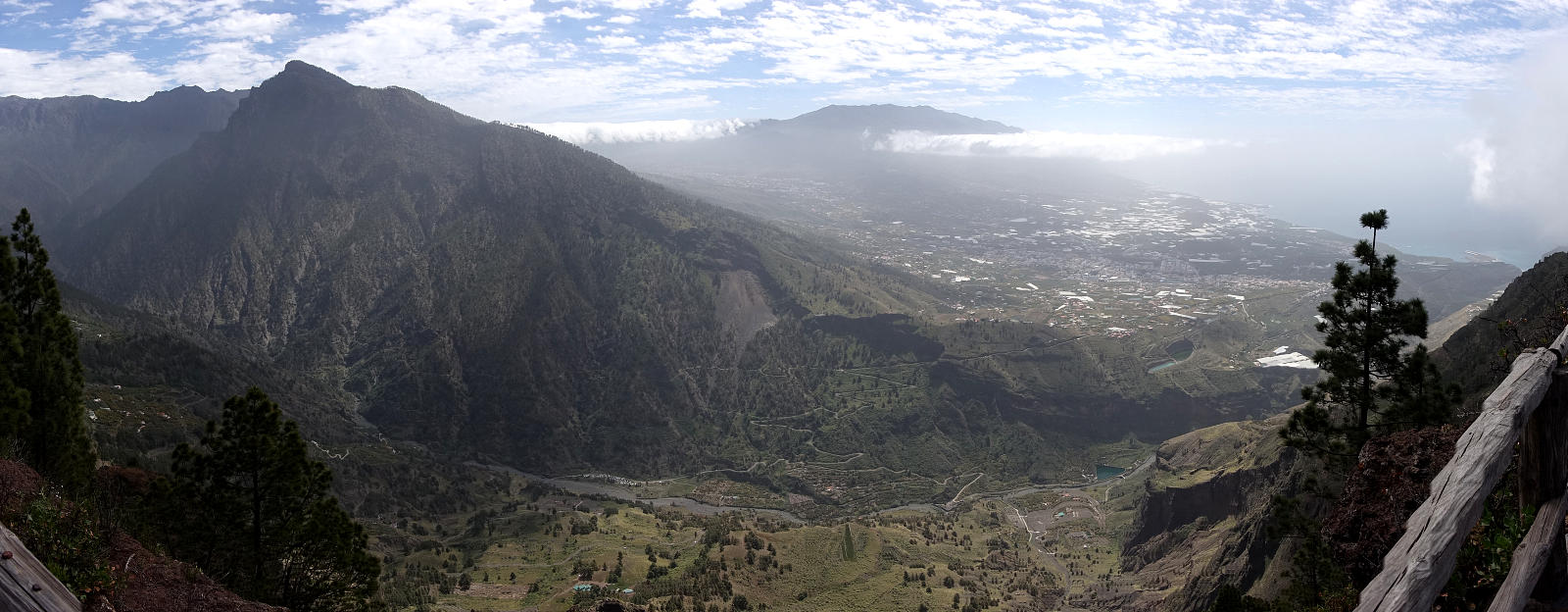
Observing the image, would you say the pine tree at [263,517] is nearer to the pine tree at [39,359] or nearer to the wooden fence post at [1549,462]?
the pine tree at [39,359]

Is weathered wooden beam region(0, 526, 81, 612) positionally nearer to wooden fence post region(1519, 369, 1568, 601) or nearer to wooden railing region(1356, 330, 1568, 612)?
wooden railing region(1356, 330, 1568, 612)

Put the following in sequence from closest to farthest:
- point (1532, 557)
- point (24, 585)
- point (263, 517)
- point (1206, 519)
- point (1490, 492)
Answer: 1. point (1490, 492)
2. point (1532, 557)
3. point (24, 585)
4. point (263, 517)
5. point (1206, 519)

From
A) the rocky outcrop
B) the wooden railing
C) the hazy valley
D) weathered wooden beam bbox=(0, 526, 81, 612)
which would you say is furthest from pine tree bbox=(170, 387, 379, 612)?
the rocky outcrop

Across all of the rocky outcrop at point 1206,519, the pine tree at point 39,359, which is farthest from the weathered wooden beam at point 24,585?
the rocky outcrop at point 1206,519

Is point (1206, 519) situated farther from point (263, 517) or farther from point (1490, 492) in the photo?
point (1490, 492)

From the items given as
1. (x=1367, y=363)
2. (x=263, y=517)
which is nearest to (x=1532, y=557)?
(x=1367, y=363)
